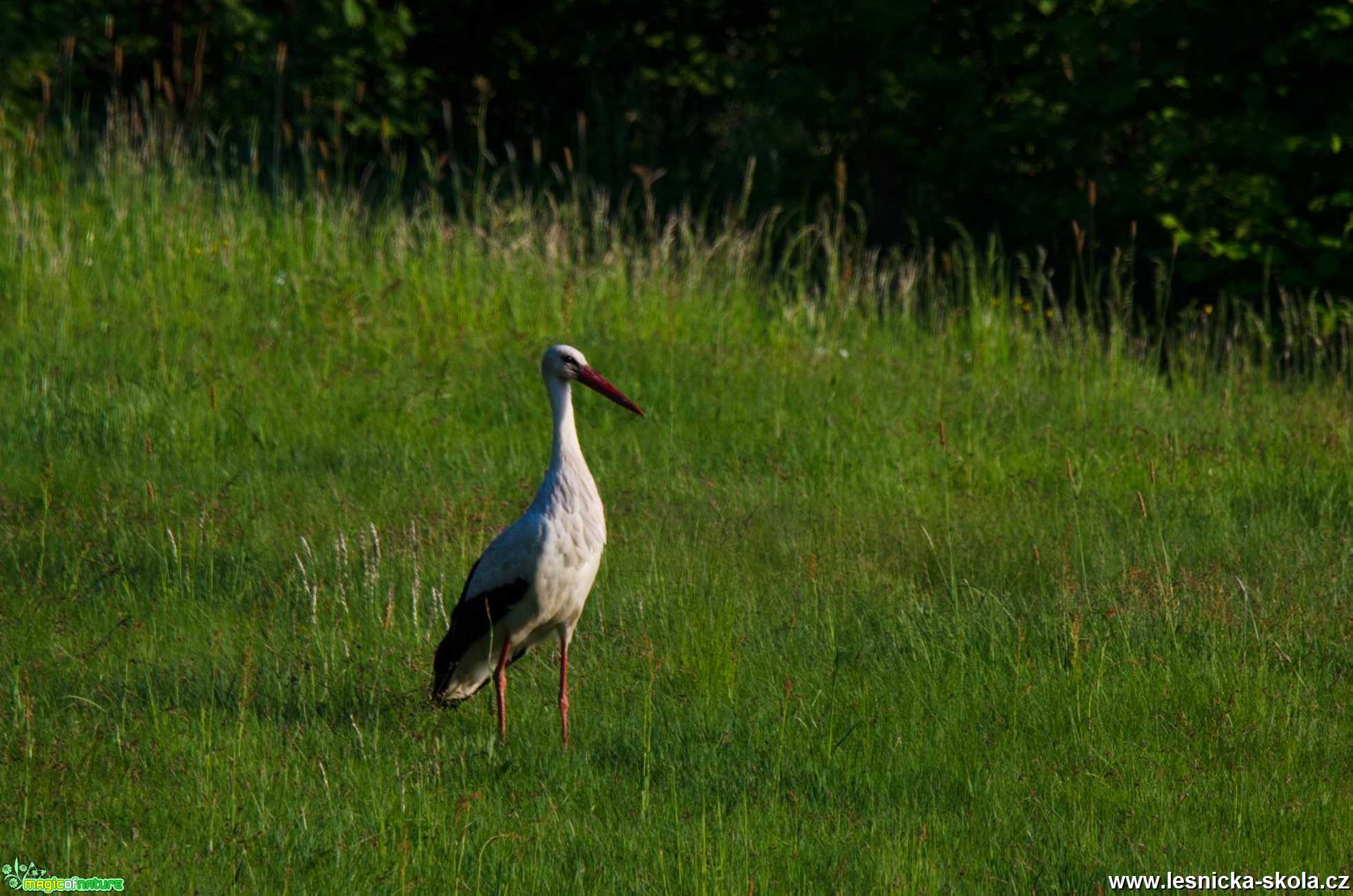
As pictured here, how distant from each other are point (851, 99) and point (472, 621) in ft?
27.5

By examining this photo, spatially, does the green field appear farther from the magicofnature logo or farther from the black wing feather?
the black wing feather

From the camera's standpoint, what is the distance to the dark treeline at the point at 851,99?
33.8ft

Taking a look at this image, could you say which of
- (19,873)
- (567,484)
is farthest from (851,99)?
(19,873)

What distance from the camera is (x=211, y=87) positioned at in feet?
49.6

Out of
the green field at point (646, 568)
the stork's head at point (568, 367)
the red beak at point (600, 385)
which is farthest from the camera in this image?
the stork's head at point (568, 367)

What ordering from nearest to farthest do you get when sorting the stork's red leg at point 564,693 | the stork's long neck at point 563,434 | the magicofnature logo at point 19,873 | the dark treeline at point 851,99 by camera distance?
1. the magicofnature logo at point 19,873
2. the stork's red leg at point 564,693
3. the stork's long neck at point 563,434
4. the dark treeline at point 851,99

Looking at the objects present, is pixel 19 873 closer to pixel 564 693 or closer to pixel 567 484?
pixel 564 693

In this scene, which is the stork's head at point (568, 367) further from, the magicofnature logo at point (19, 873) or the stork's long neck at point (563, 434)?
the magicofnature logo at point (19, 873)

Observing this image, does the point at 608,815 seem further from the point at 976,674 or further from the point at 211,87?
the point at 211,87

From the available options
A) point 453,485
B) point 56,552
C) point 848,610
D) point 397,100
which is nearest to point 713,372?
point 453,485

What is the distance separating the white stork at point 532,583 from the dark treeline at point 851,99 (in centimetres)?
466

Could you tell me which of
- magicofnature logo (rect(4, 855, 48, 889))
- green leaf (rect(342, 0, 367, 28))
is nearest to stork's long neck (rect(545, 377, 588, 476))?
magicofnature logo (rect(4, 855, 48, 889))

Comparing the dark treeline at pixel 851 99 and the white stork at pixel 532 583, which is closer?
the white stork at pixel 532 583

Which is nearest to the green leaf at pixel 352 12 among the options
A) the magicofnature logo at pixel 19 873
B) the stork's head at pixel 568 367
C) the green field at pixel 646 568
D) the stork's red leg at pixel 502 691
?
the green field at pixel 646 568
